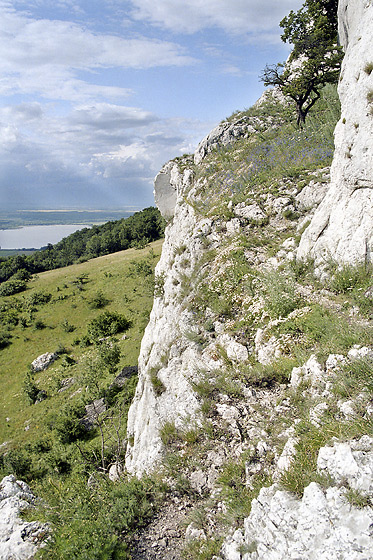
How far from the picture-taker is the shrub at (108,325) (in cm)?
4422

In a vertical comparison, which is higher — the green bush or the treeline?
the treeline

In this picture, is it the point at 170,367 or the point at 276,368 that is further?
the point at 170,367

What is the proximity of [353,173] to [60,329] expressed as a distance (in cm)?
5214

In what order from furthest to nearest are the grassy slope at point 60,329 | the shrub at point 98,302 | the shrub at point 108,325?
the shrub at point 98,302
the shrub at point 108,325
the grassy slope at point 60,329

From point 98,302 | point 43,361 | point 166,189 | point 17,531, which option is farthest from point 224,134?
point 98,302

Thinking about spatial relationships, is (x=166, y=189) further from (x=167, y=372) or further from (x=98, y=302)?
(x=98, y=302)

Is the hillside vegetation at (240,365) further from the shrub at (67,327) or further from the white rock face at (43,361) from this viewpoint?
the shrub at (67,327)

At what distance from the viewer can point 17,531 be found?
6.20 meters

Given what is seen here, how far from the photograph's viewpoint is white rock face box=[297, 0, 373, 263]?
308 inches

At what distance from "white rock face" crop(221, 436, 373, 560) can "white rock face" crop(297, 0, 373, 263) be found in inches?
220

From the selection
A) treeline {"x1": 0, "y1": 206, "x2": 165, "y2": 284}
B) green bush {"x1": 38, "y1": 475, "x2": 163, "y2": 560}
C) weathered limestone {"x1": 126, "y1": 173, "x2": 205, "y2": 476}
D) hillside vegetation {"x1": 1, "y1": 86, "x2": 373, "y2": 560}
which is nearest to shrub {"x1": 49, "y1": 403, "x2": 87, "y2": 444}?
hillside vegetation {"x1": 1, "y1": 86, "x2": 373, "y2": 560}

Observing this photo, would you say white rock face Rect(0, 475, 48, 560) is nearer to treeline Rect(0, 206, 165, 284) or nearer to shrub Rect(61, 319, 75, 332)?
shrub Rect(61, 319, 75, 332)

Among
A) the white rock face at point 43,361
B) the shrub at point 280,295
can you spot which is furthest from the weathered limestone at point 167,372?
the white rock face at point 43,361

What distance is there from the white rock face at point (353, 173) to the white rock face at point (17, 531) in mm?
9771
